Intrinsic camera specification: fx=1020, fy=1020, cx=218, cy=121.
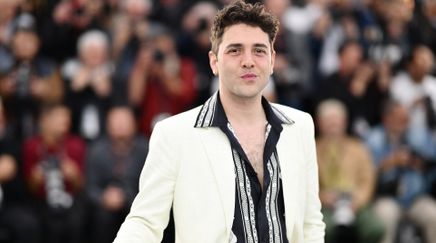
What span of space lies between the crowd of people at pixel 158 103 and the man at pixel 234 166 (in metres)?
4.89

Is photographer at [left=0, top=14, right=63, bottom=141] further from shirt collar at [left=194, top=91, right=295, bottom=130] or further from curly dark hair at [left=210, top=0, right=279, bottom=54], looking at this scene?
curly dark hair at [left=210, top=0, right=279, bottom=54]

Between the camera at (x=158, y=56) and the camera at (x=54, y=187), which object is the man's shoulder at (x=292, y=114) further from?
the camera at (x=158, y=56)

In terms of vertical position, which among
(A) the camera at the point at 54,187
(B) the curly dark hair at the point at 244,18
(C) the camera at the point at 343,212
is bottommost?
(C) the camera at the point at 343,212

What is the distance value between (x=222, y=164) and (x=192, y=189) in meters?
0.17

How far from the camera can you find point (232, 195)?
13.9 feet

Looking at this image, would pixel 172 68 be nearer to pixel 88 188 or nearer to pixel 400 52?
pixel 88 188

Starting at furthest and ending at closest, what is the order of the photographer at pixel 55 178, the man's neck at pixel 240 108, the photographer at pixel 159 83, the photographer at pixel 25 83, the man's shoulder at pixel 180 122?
the photographer at pixel 159 83
the photographer at pixel 25 83
the photographer at pixel 55 178
the man's neck at pixel 240 108
the man's shoulder at pixel 180 122

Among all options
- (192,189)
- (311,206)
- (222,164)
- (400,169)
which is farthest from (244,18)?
(400,169)

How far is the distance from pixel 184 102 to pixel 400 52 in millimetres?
2444

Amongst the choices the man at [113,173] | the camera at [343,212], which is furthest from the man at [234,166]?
the camera at [343,212]

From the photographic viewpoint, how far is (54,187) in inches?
362

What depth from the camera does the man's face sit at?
430 cm

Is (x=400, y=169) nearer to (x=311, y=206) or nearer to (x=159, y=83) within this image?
(x=159, y=83)

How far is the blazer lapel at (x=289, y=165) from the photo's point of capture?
4.29 meters
